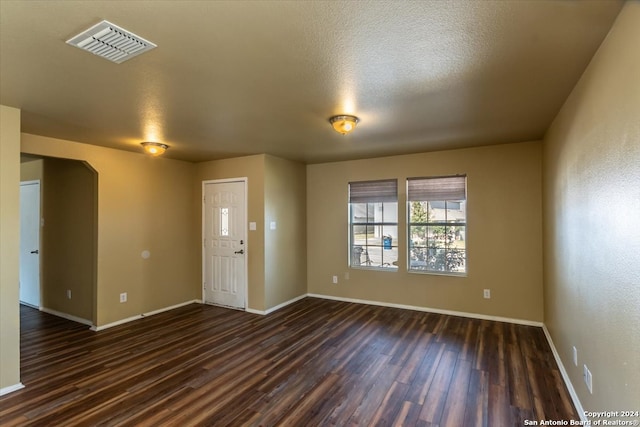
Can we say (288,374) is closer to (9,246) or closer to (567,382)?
(567,382)

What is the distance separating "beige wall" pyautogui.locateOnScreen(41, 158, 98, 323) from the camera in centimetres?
448

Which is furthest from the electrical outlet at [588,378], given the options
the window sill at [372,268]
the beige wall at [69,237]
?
A: the beige wall at [69,237]

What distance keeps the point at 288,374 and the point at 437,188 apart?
339 cm

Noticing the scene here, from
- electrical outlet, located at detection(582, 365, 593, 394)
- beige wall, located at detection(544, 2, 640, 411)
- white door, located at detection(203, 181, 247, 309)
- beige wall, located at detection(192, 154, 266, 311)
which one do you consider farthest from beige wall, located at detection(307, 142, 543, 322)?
electrical outlet, located at detection(582, 365, 593, 394)

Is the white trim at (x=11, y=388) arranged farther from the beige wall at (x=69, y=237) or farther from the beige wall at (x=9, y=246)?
the beige wall at (x=69, y=237)

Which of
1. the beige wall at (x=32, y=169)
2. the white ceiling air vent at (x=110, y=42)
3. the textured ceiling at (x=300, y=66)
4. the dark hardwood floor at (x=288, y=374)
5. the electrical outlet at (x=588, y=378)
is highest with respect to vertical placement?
the textured ceiling at (x=300, y=66)

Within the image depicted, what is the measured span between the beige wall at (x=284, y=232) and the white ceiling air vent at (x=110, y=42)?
3.12m

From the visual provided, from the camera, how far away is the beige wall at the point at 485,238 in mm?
4305

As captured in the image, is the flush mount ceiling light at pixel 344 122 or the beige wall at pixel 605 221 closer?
the beige wall at pixel 605 221

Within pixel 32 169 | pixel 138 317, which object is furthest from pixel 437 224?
pixel 32 169

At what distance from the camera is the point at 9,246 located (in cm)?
280

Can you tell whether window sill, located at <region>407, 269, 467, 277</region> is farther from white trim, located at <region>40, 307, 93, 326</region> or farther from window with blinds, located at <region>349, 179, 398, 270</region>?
white trim, located at <region>40, 307, 93, 326</region>

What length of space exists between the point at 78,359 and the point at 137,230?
6.38ft

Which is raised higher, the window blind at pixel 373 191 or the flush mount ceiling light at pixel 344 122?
the flush mount ceiling light at pixel 344 122
